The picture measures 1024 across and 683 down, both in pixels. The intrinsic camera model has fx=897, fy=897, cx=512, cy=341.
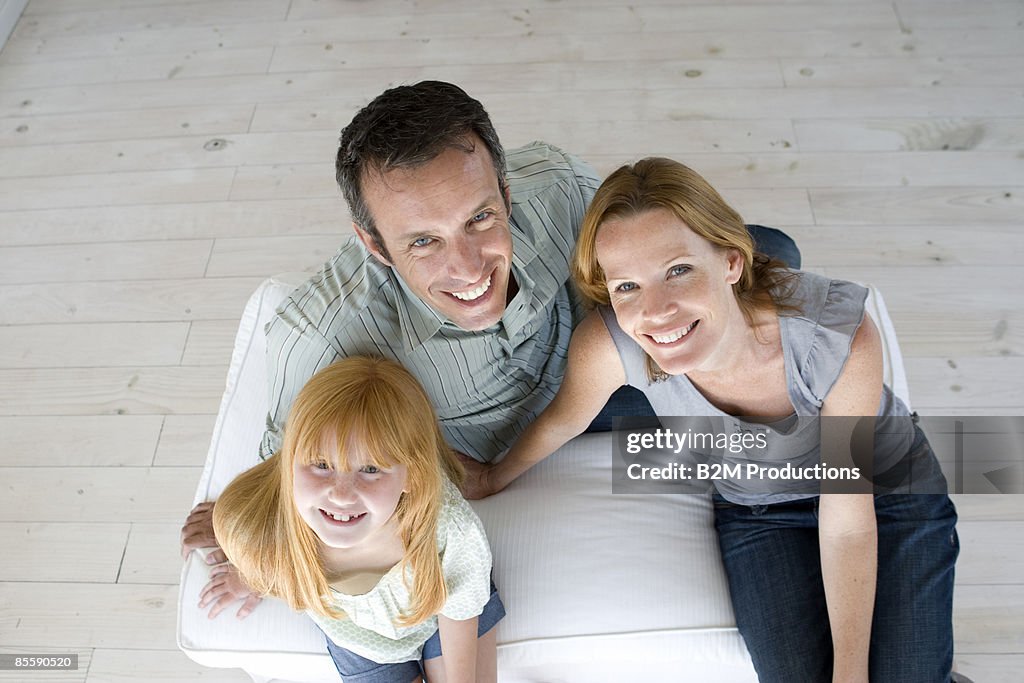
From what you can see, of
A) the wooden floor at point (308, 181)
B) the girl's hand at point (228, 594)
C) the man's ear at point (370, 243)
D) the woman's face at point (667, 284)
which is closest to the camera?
the woman's face at point (667, 284)

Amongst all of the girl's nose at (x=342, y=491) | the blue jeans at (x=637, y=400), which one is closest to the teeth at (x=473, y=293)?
the girl's nose at (x=342, y=491)

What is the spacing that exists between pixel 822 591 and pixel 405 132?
103 centimetres

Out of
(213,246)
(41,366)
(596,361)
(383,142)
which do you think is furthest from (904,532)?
(41,366)

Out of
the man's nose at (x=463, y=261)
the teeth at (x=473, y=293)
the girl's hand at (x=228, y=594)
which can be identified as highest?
the man's nose at (x=463, y=261)

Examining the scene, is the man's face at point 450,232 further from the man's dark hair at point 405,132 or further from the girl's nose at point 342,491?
the girl's nose at point 342,491

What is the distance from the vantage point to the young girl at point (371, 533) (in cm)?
135

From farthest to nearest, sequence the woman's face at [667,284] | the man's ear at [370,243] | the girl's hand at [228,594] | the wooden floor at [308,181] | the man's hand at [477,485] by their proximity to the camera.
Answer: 1. the wooden floor at [308,181]
2. the man's hand at [477,485]
3. the girl's hand at [228,594]
4. the man's ear at [370,243]
5. the woman's face at [667,284]

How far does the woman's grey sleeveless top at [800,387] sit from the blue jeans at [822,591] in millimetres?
67

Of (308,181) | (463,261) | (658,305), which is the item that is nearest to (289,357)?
(463,261)

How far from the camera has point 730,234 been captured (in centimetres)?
134

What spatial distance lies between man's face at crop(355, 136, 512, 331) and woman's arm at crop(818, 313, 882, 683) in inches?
22.5

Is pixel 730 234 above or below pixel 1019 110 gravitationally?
above

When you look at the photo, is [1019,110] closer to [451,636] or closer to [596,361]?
[596,361]

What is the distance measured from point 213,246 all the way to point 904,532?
199cm
